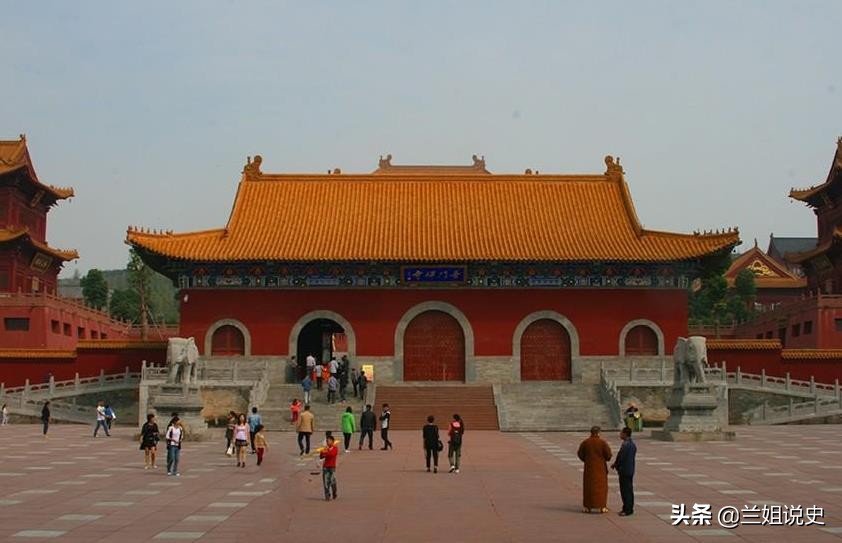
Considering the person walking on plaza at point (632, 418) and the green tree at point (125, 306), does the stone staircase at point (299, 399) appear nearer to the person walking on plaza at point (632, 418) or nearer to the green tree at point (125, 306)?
the person walking on plaza at point (632, 418)

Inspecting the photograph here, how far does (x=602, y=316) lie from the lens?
113 ft

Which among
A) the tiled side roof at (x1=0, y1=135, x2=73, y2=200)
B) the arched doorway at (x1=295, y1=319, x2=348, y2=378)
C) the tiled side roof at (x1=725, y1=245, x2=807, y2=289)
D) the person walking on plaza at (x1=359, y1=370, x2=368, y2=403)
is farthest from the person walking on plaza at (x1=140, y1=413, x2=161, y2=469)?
the tiled side roof at (x1=725, y1=245, x2=807, y2=289)

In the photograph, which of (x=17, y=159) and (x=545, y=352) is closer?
(x=545, y=352)

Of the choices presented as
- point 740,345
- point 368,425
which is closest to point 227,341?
point 368,425

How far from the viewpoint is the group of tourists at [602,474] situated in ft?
39.1

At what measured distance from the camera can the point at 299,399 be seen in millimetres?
30406

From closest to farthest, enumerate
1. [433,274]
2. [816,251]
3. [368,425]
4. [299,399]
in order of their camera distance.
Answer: [368,425]
[299,399]
[433,274]
[816,251]

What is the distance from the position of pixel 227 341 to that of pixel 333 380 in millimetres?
6334

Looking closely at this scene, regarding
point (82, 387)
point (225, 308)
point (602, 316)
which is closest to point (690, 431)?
point (602, 316)

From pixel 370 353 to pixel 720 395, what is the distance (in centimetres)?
1213

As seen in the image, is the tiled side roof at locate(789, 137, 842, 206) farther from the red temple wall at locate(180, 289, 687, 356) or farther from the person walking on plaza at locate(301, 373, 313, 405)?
the person walking on plaza at locate(301, 373, 313, 405)

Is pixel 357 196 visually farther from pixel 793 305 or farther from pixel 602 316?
pixel 793 305

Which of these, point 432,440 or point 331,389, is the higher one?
point 331,389

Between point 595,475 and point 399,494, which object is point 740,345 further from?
point 595,475
